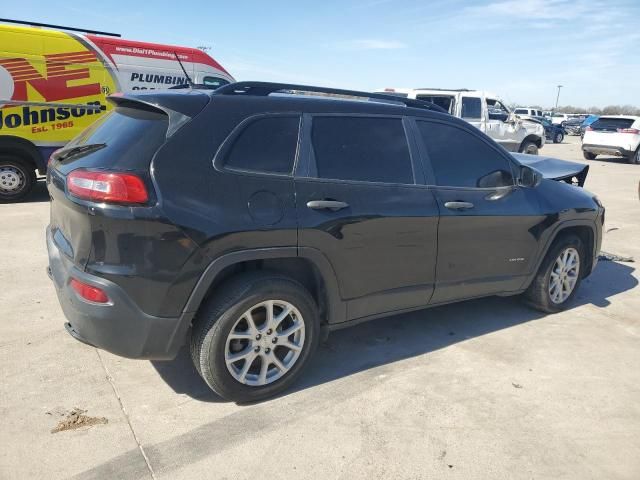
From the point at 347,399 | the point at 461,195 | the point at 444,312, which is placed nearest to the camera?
the point at 347,399

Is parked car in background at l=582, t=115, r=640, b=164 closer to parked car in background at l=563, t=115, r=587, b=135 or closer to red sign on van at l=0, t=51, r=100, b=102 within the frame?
red sign on van at l=0, t=51, r=100, b=102

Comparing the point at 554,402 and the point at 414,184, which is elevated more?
the point at 414,184

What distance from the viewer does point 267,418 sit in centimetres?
282

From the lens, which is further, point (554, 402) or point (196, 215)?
point (554, 402)

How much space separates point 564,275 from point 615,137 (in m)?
18.0

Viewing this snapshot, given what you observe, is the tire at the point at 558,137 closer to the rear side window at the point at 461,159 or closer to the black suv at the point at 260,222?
the rear side window at the point at 461,159

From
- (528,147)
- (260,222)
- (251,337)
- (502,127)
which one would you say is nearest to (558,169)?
(260,222)

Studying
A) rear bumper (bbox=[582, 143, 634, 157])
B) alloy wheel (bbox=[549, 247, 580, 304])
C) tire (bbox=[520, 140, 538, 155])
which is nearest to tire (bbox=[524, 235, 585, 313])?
alloy wheel (bbox=[549, 247, 580, 304])

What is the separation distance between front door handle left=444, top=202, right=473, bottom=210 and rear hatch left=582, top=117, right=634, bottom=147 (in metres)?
18.9

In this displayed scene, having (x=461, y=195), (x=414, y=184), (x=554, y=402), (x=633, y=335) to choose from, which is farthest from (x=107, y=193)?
(x=633, y=335)

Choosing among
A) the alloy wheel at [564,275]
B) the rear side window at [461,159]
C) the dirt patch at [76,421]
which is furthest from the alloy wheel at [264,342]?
the alloy wheel at [564,275]

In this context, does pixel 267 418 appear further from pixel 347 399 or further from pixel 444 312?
pixel 444 312

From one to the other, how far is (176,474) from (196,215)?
1250mm

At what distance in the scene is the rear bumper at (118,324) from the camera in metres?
2.49
